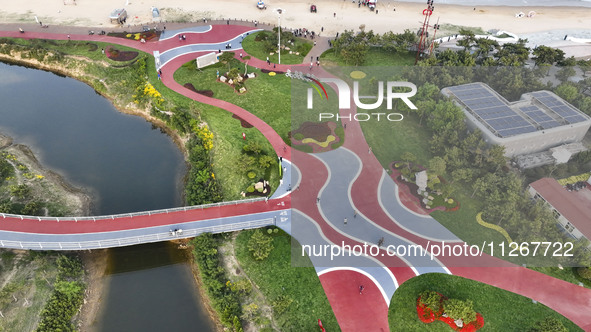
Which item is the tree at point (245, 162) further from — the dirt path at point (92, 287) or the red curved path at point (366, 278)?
the dirt path at point (92, 287)

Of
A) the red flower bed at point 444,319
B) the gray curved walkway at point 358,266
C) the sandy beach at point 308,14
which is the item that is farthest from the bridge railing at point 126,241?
the sandy beach at point 308,14

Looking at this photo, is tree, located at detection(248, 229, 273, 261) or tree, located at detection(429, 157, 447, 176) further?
tree, located at detection(429, 157, 447, 176)

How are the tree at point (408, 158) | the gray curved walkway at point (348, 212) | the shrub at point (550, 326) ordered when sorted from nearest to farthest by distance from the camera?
the shrub at point (550, 326) < the gray curved walkway at point (348, 212) < the tree at point (408, 158)

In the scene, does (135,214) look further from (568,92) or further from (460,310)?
(568,92)

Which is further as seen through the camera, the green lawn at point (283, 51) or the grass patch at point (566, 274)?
the green lawn at point (283, 51)

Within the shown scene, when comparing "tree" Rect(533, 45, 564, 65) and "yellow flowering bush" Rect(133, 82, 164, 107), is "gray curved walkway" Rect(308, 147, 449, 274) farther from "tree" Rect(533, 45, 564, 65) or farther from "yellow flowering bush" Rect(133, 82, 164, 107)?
"tree" Rect(533, 45, 564, 65)

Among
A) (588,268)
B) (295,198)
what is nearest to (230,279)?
(295,198)

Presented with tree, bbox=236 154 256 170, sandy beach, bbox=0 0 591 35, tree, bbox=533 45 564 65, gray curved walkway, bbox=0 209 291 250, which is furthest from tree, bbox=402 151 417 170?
sandy beach, bbox=0 0 591 35
